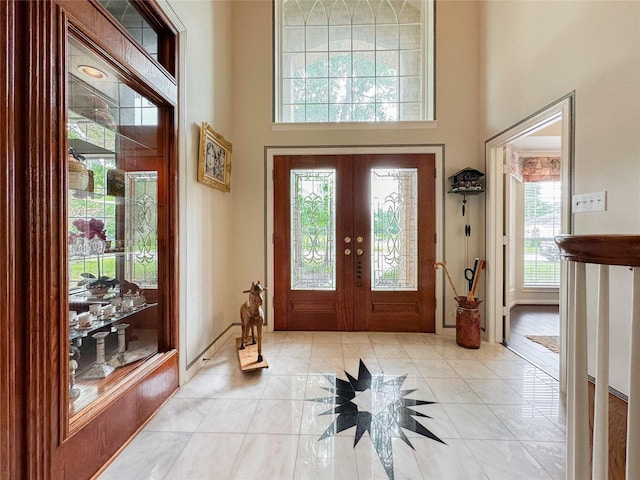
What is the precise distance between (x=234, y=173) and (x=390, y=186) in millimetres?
1821

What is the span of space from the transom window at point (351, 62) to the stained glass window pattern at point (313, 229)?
0.75m

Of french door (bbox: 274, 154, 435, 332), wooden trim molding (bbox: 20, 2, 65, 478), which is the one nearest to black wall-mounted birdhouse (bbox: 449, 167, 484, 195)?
french door (bbox: 274, 154, 435, 332)

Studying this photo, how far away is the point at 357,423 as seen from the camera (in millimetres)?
1737

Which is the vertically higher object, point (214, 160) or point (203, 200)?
point (214, 160)

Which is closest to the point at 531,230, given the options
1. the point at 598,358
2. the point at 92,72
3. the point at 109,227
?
the point at 598,358

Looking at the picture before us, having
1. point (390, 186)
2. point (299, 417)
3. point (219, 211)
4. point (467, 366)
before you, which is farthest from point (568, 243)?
point (219, 211)

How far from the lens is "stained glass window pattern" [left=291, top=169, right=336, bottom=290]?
3.35 meters

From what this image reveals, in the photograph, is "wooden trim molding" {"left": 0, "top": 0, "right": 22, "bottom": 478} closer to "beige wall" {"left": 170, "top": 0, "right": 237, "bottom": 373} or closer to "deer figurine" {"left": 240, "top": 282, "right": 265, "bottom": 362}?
"beige wall" {"left": 170, "top": 0, "right": 237, "bottom": 373}

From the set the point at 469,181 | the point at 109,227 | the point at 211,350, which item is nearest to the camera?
the point at 109,227

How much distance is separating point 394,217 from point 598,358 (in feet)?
8.69

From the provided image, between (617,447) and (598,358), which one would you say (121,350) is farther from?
(617,447)

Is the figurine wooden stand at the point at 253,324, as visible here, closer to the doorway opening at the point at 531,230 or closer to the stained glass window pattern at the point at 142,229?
the stained glass window pattern at the point at 142,229

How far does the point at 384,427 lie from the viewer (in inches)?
67.2

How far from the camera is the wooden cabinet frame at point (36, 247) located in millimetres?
1021
